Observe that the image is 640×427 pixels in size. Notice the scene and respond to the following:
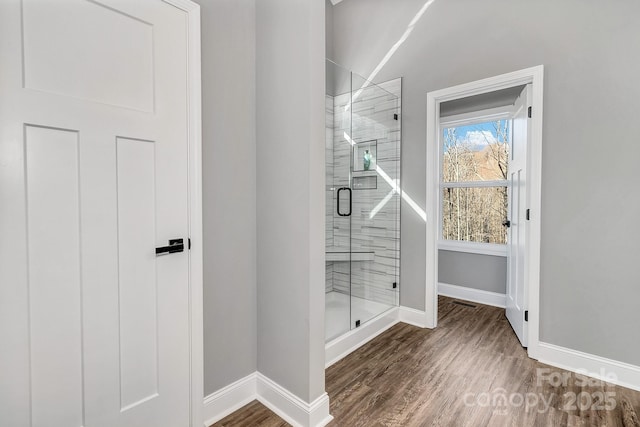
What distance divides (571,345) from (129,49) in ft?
10.8

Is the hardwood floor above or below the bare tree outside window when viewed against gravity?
below

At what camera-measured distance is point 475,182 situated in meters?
3.79

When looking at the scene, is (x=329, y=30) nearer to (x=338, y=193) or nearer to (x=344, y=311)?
(x=338, y=193)

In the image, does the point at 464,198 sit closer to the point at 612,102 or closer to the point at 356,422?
the point at 612,102

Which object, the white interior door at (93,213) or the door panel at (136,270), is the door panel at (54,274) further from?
the door panel at (136,270)

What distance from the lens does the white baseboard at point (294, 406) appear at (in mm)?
1669

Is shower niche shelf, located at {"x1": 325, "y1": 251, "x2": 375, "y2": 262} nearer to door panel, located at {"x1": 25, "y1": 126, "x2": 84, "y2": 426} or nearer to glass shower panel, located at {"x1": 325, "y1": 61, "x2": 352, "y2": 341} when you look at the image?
glass shower panel, located at {"x1": 325, "y1": 61, "x2": 352, "y2": 341}

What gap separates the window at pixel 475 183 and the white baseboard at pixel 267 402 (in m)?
2.87

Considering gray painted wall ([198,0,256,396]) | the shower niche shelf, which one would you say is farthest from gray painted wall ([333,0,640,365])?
gray painted wall ([198,0,256,396])

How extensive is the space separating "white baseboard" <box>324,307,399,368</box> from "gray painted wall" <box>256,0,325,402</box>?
20.0 inches

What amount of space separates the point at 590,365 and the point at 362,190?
224cm

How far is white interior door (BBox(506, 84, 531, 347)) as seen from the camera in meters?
2.51

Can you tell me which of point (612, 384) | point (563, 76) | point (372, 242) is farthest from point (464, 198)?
point (612, 384)

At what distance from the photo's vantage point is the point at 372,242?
10.8ft
